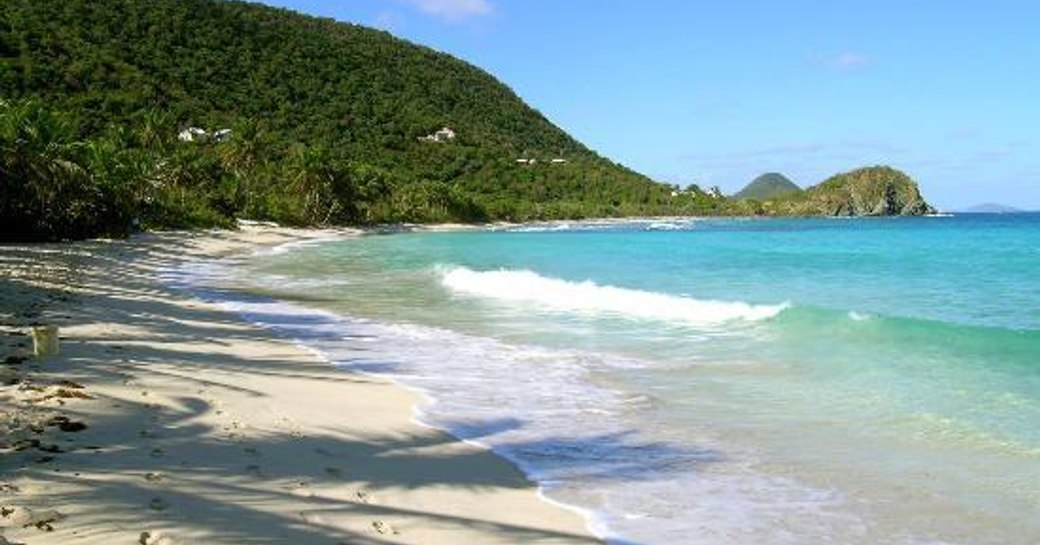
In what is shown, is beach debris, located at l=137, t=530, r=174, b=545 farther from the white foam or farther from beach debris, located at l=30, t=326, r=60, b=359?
the white foam

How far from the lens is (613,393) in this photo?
10.8 metres

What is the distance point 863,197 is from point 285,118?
98.6 m

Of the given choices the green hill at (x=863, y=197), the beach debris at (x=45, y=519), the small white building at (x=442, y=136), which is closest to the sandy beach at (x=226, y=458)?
the beach debris at (x=45, y=519)

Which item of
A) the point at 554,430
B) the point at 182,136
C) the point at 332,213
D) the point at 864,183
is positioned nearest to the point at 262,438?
the point at 554,430

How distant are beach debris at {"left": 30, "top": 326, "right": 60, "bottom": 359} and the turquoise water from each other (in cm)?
375

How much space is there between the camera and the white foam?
18.8m

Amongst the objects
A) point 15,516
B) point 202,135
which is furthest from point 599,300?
point 202,135

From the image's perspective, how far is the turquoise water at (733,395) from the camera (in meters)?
6.56

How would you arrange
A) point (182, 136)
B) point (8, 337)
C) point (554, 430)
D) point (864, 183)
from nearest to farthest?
1. point (554, 430)
2. point (8, 337)
3. point (182, 136)
4. point (864, 183)

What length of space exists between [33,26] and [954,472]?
9562 centimetres

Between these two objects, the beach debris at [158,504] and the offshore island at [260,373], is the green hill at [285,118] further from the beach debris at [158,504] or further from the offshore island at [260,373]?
the beach debris at [158,504]

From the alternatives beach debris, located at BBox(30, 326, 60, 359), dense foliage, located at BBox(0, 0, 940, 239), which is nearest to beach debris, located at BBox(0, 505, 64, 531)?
beach debris, located at BBox(30, 326, 60, 359)

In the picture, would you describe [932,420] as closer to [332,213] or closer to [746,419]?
[746,419]

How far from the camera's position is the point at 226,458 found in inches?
265
